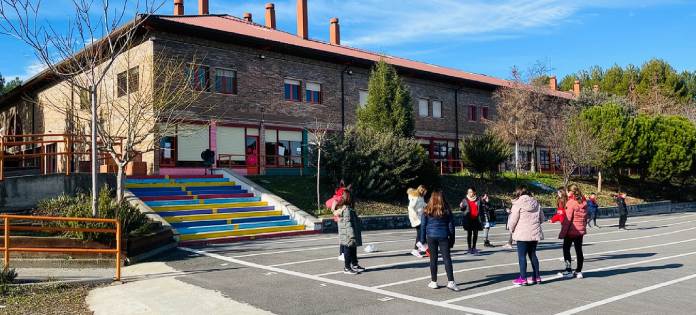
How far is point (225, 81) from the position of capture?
2547 cm

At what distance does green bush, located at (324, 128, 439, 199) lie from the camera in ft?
70.3

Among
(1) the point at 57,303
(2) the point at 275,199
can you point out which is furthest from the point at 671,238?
(1) the point at 57,303

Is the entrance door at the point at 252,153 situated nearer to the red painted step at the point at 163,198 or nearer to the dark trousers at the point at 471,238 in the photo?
the red painted step at the point at 163,198

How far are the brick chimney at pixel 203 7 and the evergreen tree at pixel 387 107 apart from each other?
12.7m

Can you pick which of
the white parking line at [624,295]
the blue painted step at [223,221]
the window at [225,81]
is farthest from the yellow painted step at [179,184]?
the white parking line at [624,295]

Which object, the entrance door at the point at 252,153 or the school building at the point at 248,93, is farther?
the entrance door at the point at 252,153

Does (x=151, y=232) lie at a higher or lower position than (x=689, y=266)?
higher

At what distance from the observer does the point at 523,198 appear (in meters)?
8.86

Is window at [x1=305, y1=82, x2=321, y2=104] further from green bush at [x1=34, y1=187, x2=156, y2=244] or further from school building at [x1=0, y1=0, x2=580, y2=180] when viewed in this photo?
green bush at [x1=34, y1=187, x2=156, y2=244]

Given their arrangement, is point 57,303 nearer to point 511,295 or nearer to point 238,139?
point 511,295

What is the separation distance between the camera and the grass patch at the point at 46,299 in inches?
296

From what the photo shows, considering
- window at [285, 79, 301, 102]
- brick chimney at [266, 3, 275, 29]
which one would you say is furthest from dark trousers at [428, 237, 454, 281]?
brick chimney at [266, 3, 275, 29]

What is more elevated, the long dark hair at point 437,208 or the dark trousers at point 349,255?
the long dark hair at point 437,208

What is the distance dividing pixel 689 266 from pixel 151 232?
11878 millimetres
